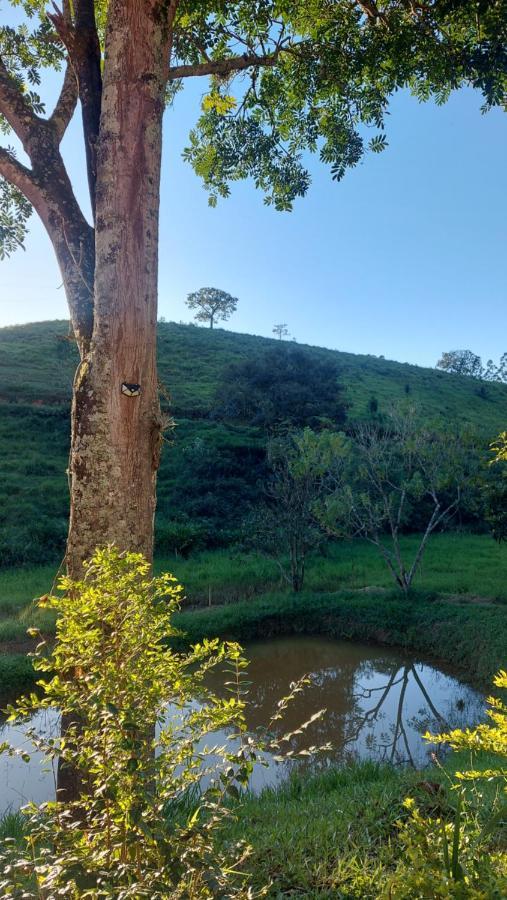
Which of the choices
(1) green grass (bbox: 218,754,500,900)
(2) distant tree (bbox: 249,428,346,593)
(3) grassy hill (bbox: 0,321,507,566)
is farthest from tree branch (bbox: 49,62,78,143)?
(2) distant tree (bbox: 249,428,346,593)

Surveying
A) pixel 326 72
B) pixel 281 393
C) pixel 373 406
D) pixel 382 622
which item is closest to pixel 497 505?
pixel 382 622

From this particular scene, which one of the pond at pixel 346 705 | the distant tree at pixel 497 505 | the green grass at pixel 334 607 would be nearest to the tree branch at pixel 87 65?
the pond at pixel 346 705

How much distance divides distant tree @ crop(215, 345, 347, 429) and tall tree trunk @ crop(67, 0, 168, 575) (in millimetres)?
22674

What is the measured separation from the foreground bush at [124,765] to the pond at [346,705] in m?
5.27

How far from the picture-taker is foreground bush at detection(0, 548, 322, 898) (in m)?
1.82

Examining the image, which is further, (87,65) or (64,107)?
(64,107)

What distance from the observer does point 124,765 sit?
73.7 inches

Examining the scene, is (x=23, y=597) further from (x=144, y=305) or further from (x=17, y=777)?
(x=144, y=305)

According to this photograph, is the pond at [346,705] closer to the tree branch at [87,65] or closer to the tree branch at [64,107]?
the tree branch at [87,65]

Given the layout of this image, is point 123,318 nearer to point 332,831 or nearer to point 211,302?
point 332,831

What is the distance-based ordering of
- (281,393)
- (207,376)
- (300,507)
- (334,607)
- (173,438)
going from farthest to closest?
(207,376) < (281,393) < (173,438) < (300,507) < (334,607)

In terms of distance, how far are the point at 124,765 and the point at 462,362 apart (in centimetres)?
7296

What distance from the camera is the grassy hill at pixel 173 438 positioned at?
18.3 m

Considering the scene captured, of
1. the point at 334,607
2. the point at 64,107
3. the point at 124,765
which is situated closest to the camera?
the point at 124,765
